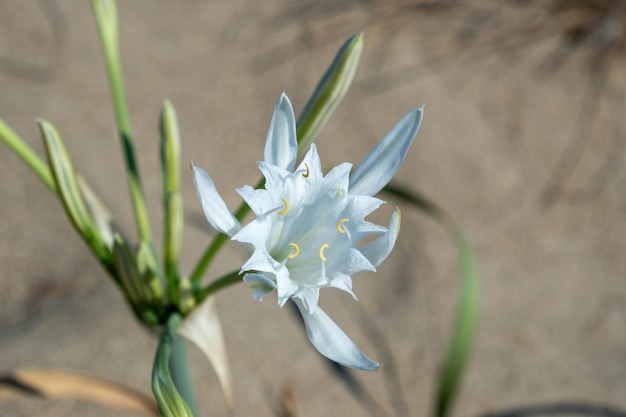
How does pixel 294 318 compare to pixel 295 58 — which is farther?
pixel 295 58

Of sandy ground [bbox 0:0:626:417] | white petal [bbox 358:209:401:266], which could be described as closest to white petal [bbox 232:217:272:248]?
white petal [bbox 358:209:401:266]

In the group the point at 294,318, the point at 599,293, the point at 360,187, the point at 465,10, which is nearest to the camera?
the point at 360,187

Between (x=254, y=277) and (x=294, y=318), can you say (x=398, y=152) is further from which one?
(x=294, y=318)

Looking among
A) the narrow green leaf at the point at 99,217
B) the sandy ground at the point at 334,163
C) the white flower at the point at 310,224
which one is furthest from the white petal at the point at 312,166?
the sandy ground at the point at 334,163

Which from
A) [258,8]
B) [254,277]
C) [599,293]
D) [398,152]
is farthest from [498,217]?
[254,277]

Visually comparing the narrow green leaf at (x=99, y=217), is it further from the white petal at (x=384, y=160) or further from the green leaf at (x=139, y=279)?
the white petal at (x=384, y=160)

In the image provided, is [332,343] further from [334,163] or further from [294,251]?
[334,163]
